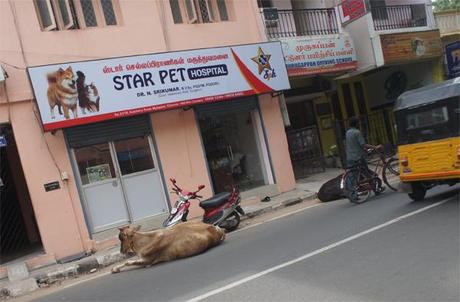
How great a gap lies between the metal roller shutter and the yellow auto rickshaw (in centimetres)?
590

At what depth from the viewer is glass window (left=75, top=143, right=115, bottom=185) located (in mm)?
11180

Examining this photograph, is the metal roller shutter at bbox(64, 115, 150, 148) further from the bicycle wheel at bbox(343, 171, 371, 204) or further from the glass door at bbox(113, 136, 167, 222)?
the bicycle wheel at bbox(343, 171, 371, 204)

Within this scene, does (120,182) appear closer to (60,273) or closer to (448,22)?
(60,273)

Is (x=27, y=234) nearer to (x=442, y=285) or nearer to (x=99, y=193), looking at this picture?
(x=99, y=193)

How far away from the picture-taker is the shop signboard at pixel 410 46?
650 inches

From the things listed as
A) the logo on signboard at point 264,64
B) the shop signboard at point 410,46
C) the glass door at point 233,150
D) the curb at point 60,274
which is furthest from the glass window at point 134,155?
the shop signboard at point 410,46

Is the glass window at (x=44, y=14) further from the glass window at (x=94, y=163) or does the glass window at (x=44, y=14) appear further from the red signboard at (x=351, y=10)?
the red signboard at (x=351, y=10)

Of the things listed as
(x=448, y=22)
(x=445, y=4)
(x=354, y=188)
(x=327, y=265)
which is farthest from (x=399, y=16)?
(x=445, y=4)

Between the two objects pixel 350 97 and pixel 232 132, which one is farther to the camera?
pixel 350 97

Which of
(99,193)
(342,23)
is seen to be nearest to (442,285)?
(99,193)

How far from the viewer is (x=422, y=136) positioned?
8.66m

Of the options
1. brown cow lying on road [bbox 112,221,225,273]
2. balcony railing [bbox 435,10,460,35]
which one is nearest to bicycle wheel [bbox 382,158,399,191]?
brown cow lying on road [bbox 112,221,225,273]

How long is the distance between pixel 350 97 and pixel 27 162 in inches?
528

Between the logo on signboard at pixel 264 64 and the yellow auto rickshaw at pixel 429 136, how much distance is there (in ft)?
15.8
